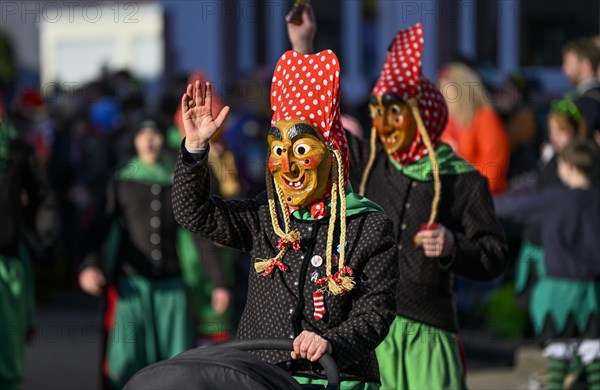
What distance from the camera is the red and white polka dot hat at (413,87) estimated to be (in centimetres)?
556

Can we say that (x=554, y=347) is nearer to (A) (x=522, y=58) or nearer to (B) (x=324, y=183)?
(B) (x=324, y=183)

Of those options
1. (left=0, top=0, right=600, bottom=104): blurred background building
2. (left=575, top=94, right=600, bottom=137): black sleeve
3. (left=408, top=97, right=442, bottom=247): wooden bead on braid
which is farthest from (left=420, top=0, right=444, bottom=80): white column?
(left=408, top=97, right=442, bottom=247): wooden bead on braid

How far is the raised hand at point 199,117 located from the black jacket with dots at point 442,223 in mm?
1427

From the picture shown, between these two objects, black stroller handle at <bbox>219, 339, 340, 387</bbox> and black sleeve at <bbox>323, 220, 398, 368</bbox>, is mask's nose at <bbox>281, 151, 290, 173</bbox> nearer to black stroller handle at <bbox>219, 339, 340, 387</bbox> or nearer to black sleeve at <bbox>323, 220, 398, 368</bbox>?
black sleeve at <bbox>323, 220, 398, 368</bbox>

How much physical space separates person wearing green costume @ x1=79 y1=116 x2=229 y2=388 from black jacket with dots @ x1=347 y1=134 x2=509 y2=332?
223 cm

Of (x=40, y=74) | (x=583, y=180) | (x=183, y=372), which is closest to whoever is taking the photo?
(x=183, y=372)

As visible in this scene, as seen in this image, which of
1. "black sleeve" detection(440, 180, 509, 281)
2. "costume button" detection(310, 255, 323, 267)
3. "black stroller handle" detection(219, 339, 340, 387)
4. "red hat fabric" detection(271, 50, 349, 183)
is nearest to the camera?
"black stroller handle" detection(219, 339, 340, 387)

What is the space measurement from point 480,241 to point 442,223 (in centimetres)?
18

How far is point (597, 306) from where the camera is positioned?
7871mm

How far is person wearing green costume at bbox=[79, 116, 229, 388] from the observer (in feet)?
24.2

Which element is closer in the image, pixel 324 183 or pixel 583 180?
pixel 324 183

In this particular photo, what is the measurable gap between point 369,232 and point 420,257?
1.18 metres

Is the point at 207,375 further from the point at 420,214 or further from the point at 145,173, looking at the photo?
the point at 145,173

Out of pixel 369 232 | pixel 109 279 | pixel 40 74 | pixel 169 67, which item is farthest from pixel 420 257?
pixel 40 74
